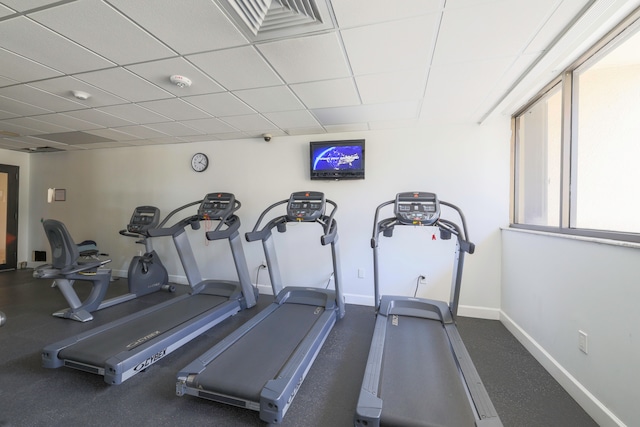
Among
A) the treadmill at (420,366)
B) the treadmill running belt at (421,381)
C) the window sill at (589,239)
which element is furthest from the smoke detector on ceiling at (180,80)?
the window sill at (589,239)

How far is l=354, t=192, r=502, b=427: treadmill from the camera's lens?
1.52 m

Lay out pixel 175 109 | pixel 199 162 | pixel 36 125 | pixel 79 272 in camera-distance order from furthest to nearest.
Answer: pixel 199 162
pixel 36 125
pixel 79 272
pixel 175 109

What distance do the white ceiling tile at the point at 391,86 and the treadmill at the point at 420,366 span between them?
102 cm

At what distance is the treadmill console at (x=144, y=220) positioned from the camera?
391 cm

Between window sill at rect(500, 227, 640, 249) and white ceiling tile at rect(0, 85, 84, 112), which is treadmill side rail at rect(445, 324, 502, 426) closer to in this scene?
window sill at rect(500, 227, 640, 249)

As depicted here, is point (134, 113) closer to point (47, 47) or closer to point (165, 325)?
point (47, 47)

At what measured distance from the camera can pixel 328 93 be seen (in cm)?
260

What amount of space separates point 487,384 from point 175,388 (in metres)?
2.47

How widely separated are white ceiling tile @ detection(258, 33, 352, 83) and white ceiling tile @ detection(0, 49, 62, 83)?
1.95 meters

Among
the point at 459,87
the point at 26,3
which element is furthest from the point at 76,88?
the point at 459,87

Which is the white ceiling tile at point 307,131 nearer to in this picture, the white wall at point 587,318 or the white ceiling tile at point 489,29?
the white ceiling tile at point 489,29

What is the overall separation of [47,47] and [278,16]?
1796 mm

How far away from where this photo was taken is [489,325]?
3.11m

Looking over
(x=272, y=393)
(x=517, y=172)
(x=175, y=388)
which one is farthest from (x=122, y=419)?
(x=517, y=172)
